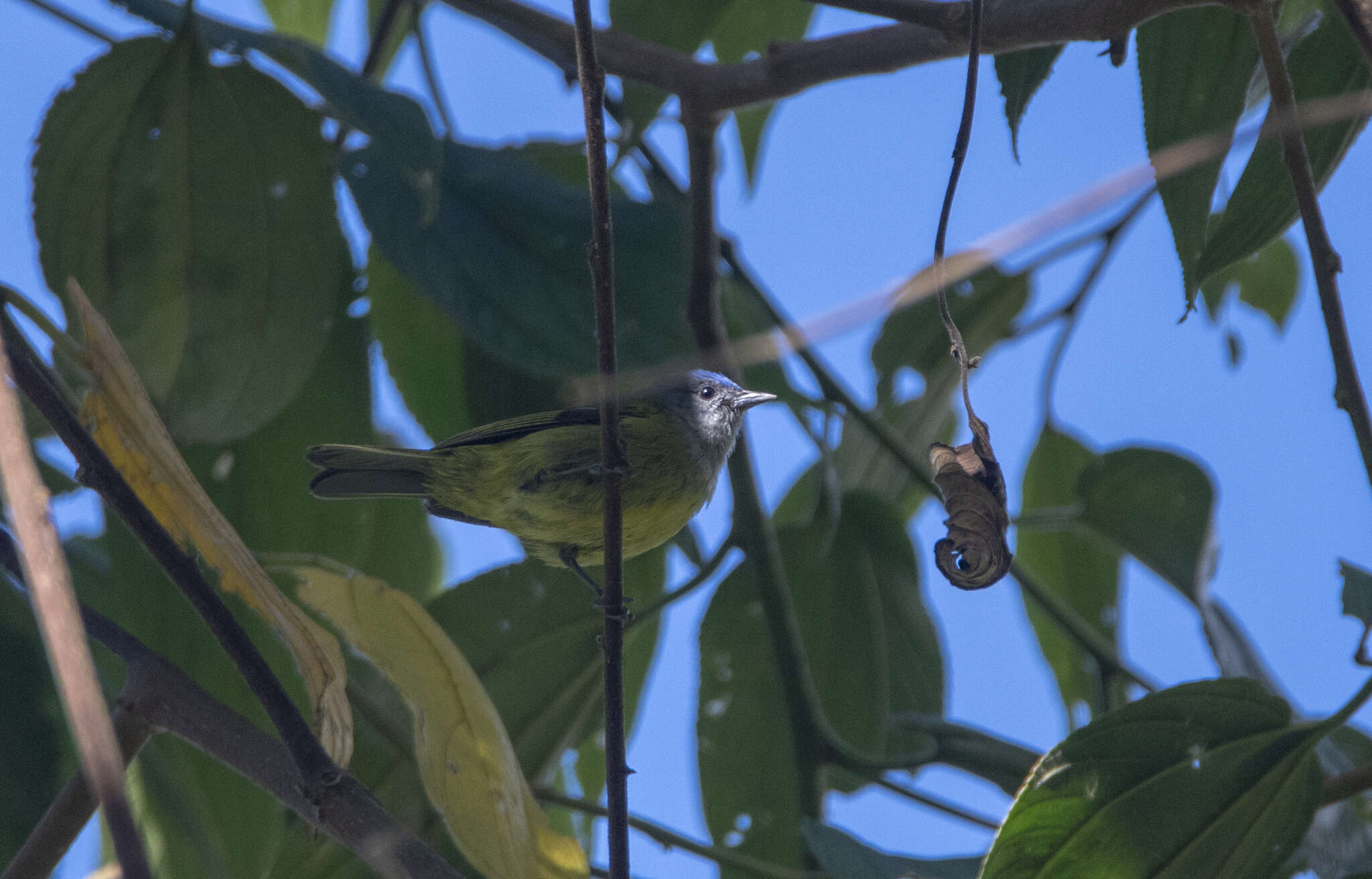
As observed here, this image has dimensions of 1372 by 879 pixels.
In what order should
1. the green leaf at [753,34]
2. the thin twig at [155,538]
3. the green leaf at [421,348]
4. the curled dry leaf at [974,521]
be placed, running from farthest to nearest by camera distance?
1. the green leaf at [753,34]
2. the green leaf at [421,348]
3. the thin twig at [155,538]
4. the curled dry leaf at [974,521]

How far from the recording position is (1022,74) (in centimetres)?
207

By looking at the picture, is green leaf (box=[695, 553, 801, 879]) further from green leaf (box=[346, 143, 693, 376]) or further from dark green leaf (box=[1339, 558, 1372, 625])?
dark green leaf (box=[1339, 558, 1372, 625])

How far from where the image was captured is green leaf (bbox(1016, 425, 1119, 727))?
3.67 m

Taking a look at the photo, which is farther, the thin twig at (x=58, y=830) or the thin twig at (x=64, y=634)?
the thin twig at (x=58, y=830)

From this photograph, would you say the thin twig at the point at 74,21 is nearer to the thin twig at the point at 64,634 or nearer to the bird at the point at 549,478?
the bird at the point at 549,478

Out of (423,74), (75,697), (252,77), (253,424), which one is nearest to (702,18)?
(423,74)

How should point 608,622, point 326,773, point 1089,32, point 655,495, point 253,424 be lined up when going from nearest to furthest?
point 326,773 < point 608,622 < point 1089,32 < point 253,424 < point 655,495

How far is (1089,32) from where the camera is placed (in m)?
1.81

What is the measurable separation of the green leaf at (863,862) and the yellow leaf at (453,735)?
0.40 meters

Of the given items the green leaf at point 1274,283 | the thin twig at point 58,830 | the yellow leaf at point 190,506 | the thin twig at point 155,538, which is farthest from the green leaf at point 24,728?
the green leaf at point 1274,283

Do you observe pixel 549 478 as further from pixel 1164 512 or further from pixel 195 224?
pixel 1164 512

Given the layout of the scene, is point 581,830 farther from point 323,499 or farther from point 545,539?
point 323,499

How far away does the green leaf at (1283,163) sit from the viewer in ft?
6.37

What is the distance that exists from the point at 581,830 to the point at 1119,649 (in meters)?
1.63
